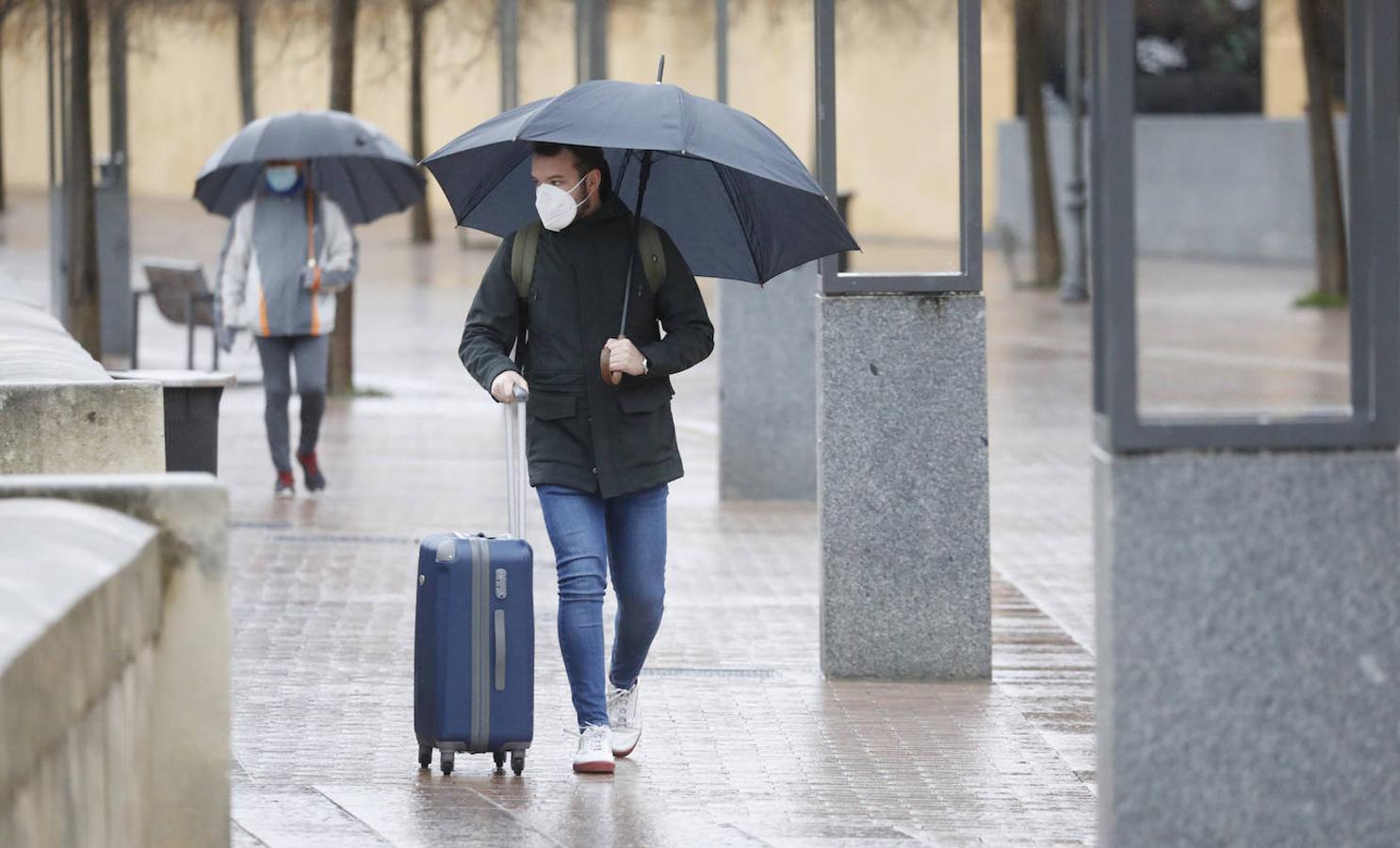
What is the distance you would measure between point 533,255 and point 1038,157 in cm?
2421

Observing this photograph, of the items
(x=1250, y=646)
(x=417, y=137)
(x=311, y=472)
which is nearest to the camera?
(x=1250, y=646)

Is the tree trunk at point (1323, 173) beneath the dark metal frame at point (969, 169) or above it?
above

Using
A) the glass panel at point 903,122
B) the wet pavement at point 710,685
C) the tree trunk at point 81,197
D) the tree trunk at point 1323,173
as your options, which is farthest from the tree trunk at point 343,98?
the tree trunk at point 1323,173

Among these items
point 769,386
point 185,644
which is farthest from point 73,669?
point 769,386

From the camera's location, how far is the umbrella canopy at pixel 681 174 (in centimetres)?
582

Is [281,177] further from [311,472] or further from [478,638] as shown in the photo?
[478,638]

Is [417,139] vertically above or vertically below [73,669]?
above

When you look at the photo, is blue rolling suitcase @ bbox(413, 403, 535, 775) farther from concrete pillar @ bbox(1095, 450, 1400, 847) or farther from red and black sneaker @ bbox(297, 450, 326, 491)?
red and black sneaker @ bbox(297, 450, 326, 491)

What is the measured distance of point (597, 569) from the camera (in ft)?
19.9

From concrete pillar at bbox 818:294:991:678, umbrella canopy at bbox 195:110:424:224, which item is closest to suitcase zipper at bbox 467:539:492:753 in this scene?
concrete pillar at bbox 818:294:991:678

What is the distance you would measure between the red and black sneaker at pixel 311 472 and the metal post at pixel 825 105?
5.15 meters

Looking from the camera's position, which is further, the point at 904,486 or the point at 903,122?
the point at 903,122

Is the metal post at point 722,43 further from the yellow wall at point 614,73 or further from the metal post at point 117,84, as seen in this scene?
the metal post at point 117,84

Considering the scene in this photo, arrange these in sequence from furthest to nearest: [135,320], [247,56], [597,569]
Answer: [247,56], [135,320], [597,569]
